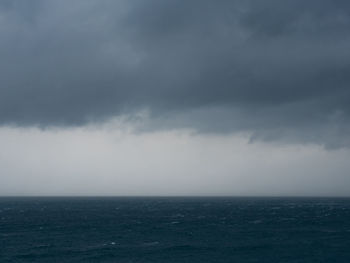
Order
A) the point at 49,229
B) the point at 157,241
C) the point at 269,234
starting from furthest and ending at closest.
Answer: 1. the point at 49,229
2. the point at 269,234
3. the point at 157,241

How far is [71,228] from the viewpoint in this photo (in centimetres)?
13088

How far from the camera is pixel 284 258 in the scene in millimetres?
79812

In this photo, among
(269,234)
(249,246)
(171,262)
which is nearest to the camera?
(171,262)

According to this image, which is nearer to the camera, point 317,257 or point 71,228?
point 317,257

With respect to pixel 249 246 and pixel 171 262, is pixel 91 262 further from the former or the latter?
pixel 249 246

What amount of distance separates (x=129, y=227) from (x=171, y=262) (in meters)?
57.2

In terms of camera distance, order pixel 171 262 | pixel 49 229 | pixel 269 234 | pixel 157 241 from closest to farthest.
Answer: pixel 171 262, pixel 157 241, pixel 269 234, pixel 49 229

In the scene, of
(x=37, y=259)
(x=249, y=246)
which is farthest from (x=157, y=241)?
(x=37, y=259)

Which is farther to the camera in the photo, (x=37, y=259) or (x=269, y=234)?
(x=269, y=234)

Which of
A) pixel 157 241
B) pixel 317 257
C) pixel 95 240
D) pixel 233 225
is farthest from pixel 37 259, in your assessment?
pixel 233 225

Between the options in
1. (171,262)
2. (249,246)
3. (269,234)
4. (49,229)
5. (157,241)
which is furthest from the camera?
(49,229)

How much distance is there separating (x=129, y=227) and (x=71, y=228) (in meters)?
19.2

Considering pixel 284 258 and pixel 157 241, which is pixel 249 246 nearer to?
pixel 284 258

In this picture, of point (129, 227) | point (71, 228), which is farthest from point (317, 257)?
point (71, 228)
